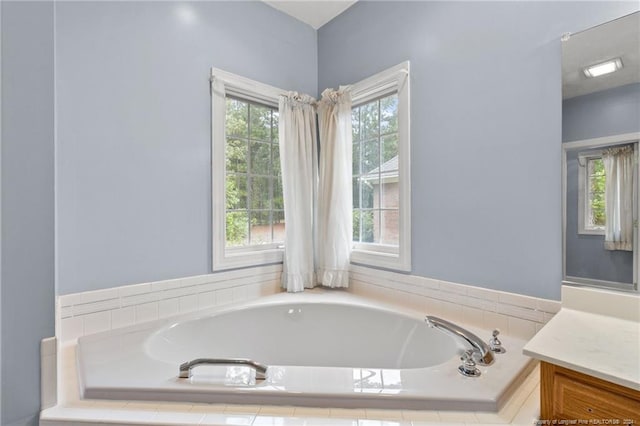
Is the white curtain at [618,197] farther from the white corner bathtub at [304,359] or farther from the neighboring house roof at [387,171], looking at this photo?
the neighboring house roof at [387,171]

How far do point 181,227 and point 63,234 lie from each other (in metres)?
0.58

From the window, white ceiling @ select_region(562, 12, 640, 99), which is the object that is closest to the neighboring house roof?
A: the window

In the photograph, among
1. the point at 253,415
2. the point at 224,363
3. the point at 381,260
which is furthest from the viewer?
the point at 381,260

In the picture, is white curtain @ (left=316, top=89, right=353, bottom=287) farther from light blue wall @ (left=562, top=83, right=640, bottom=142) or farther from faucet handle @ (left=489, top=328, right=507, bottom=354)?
light blue wall @ (left=562, top=83, right=640, bottom=142)

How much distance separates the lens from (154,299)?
1828 mm

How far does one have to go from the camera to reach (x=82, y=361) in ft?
4.25

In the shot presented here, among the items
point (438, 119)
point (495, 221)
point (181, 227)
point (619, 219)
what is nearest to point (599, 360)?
point (619, 219)

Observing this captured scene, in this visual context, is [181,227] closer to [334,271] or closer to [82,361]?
[82,361]

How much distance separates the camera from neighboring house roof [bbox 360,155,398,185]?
2.23 m

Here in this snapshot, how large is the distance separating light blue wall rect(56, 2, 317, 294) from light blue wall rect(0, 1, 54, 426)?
628mm

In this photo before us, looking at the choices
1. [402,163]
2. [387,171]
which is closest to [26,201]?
[402,163]

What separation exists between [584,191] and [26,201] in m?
2.17

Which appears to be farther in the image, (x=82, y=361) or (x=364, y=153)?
(x=364, y=153)

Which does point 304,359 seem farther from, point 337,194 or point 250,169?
point 250,169
